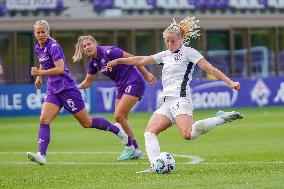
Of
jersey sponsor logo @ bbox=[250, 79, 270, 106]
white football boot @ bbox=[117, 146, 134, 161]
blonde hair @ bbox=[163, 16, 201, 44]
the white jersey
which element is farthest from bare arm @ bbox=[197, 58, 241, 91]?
jersey sponsor logo @ bbox=[250, 79, 270, 106]

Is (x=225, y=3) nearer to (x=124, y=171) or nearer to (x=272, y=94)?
(x=272, y=94)

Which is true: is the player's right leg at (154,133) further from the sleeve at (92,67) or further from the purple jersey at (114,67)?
the sleeve at (92,67)

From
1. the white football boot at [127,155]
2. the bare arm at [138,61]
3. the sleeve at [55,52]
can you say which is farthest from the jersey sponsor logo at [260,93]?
the bare arm at [138,61]

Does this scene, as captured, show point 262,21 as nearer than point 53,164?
No

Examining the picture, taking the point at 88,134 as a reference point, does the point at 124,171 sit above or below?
above

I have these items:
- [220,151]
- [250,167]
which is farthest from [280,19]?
[250,167]

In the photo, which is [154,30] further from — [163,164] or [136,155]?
[163,164]

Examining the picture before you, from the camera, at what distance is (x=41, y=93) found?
35.2 m

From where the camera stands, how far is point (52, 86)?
15.9m

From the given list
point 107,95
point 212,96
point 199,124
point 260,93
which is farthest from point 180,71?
point 260,93

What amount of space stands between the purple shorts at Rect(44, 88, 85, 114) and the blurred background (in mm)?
23640

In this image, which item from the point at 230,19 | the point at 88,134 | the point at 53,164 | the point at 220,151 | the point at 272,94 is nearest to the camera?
the point at 53,164

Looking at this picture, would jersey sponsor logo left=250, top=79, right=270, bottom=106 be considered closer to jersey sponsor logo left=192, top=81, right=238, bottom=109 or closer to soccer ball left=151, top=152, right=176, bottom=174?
jersey sponsor logo left=192, top=81, right=238, bottom=109

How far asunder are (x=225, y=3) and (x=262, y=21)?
1979 millimetres
